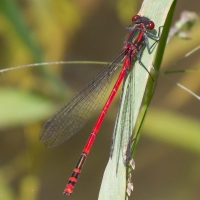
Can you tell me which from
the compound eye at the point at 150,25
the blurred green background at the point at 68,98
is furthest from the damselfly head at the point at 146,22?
the blurred green background at the point at 68,98

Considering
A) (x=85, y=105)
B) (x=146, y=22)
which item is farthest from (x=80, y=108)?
(x=146, y=22)

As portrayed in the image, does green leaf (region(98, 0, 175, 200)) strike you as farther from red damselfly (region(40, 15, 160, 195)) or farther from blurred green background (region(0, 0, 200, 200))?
blurred green background (region(0, 0, 200, 200))

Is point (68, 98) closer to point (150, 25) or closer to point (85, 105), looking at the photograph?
point (85, 105)

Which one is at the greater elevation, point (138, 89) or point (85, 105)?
point (138, 89)

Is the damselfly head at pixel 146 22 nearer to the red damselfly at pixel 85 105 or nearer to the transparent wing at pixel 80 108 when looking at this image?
the red damselfly at pixel 85 105

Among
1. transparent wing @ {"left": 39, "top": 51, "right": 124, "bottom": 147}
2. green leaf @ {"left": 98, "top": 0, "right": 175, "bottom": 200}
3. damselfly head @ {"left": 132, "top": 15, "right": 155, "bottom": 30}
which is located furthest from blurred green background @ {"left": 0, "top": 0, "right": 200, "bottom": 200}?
green leaf @ {"left": 98, "top": 0, "right": 175, "bottom": 200}

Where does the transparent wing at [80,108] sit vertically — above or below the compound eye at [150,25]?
below

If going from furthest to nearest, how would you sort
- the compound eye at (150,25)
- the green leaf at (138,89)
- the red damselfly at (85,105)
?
the red damselfly at (85,105), the compound eye at (150,25), the green leaf at (138,89)
